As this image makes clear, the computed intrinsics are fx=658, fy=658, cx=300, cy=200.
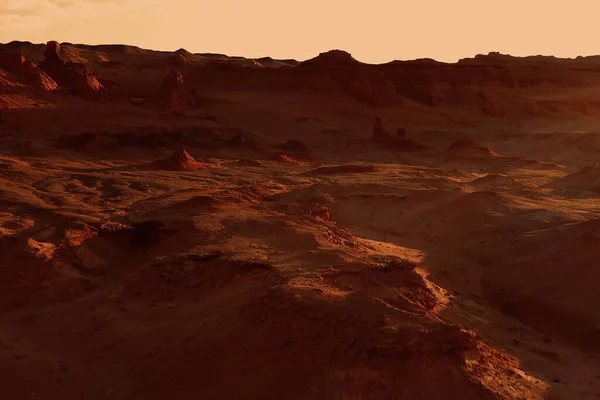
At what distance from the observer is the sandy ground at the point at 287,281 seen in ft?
18.4

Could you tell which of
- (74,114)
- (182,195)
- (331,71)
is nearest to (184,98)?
(74,114)

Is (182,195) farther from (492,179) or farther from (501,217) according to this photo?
(492,179)

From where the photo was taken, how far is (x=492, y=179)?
58.2ft

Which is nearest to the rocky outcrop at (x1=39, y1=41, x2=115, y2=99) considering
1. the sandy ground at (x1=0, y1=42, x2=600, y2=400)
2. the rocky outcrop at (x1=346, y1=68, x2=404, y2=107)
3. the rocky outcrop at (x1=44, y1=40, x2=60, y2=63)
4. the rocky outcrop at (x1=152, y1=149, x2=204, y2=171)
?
the rocky outcrop at (x1=44, y1=40, x2=60, y2=63)

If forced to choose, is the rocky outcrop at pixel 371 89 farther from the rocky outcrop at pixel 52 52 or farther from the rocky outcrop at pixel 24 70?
the rocky outcrop at pixel 24 70

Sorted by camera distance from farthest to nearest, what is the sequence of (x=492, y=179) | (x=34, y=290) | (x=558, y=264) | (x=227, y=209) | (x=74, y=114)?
1. (x=74, y=114)
2. (x=492, y=179)
3. (x=227, y=209)
4. (x=558, y=264)
5. (x=34, y=290)

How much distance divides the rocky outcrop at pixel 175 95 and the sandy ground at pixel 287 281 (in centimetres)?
732

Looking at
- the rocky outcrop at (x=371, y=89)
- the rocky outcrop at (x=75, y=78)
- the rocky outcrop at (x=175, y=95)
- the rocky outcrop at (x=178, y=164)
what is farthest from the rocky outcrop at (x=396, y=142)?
the rocky outcrop at (x=75, y=78)

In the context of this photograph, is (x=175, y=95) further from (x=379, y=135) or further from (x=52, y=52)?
(x=379, y=135)

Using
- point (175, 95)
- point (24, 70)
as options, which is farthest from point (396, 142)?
point (24, 70)

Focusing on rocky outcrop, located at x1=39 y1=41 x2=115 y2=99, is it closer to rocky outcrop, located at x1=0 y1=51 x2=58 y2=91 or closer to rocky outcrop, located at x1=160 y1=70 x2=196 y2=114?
rocky outcrop, located at x1=0 y1=51 x2=58 y2=91

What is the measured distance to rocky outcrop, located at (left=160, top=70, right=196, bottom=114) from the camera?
26047 millimetres

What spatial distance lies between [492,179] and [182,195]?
30.0ft

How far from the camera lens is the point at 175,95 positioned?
26.6 m
